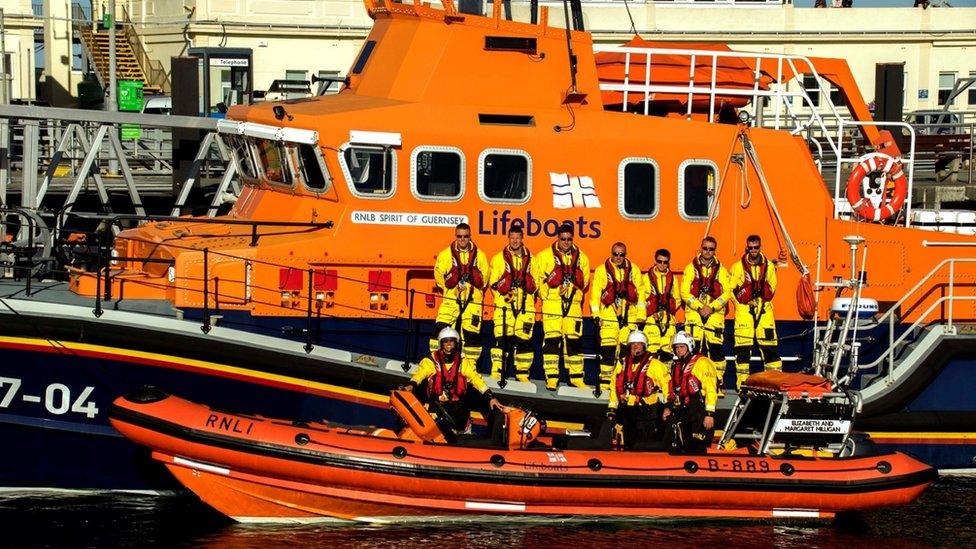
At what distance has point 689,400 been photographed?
33.6 ft

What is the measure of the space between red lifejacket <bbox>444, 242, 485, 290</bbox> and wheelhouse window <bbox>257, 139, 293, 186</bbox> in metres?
1.44

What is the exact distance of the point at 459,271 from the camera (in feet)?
33.8

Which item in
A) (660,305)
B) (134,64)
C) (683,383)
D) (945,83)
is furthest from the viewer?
(945,83)

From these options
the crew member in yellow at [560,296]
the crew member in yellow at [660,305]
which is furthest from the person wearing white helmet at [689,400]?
the crew member in yellow at [560,296]

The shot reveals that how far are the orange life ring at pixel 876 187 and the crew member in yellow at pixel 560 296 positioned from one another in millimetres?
2463

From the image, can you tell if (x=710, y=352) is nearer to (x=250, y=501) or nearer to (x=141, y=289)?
(x=250, y=501)

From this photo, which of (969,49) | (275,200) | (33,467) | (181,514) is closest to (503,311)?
(275,200)

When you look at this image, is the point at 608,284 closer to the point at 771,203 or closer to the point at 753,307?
the point at 753,307

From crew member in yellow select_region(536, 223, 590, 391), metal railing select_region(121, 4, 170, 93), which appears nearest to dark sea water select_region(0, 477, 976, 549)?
Answer: crew member in yellow select_region(536, 223, 590, 391)

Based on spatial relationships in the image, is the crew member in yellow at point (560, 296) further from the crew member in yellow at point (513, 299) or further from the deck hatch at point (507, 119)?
the deck hatch at point (507, 119)

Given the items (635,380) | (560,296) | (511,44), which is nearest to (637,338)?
(635,380)

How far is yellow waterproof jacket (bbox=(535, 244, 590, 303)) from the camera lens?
1054 centimetres

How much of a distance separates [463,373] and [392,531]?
1220 mm

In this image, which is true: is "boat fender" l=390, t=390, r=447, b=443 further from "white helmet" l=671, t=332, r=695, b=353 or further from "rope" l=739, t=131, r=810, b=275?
"rope" l=739, t=131, r=810, b=275
